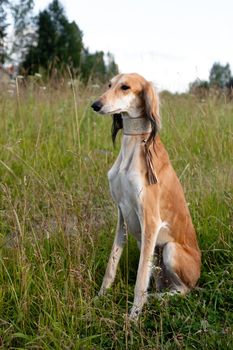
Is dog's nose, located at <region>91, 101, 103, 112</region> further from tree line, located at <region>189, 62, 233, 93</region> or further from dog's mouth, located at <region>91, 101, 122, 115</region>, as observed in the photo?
tree line, located at <region>189, 62, 233, 93</region>

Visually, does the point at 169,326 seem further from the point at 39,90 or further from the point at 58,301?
the point at 39,90

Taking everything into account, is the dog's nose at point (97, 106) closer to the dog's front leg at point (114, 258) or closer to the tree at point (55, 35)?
the dog's front leg at point (114, 258)

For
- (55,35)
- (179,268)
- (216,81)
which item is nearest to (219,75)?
(216,81)

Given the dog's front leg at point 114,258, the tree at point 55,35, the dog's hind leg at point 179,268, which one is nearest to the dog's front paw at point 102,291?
the dog's front leg at point 114,258

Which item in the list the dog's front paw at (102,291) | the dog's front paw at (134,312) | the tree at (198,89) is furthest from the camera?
the tree at (198,89)

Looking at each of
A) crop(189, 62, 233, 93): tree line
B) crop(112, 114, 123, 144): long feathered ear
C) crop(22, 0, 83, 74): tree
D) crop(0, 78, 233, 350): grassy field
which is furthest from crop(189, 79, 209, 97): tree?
crop(22, 0, 83, 74): tree

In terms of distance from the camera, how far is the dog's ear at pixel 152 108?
3041 millimetres

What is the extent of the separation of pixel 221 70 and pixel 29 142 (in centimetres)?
346

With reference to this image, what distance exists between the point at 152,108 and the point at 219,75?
472 centimetres

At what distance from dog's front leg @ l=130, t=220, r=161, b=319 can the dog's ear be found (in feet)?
1.73

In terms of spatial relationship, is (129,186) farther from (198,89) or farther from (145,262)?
(198,89)

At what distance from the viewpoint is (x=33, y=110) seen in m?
6.44

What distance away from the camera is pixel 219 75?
7469 mm

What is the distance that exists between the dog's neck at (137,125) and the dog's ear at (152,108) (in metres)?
0.05
